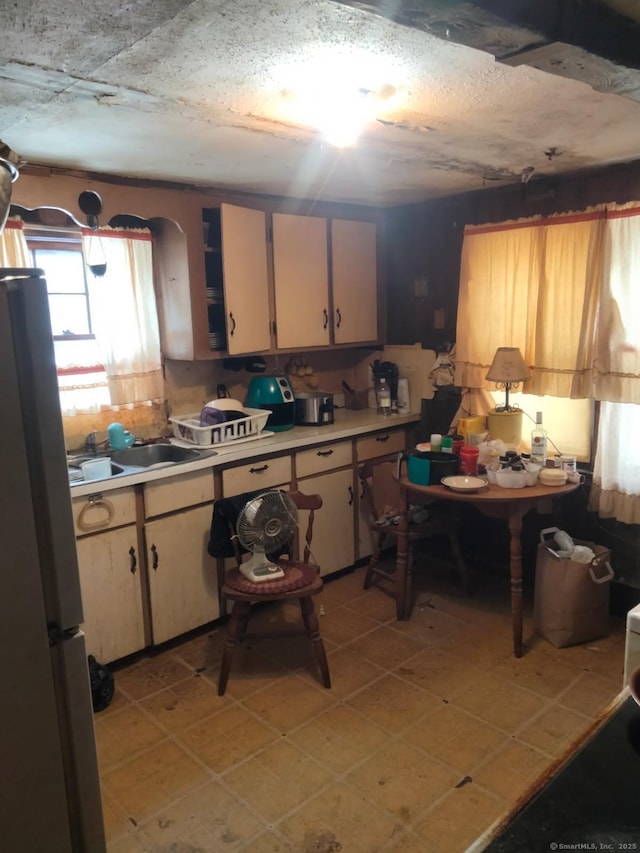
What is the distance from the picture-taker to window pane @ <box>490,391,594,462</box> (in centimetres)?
328

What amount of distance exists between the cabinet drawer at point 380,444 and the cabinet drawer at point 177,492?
1033 millimetres

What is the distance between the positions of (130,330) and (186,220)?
0.62m

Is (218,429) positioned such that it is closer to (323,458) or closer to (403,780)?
(323,458)

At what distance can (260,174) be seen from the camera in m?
2.89

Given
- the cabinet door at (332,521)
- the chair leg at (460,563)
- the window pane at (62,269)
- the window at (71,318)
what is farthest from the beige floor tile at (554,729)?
the window pane at (62,269)

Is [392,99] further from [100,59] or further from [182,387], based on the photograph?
[182,387]

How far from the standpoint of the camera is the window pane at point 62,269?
9.52 ft

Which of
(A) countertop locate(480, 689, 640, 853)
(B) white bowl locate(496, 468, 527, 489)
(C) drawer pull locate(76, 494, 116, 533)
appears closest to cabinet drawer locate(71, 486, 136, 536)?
(C) drawer pull locate(76, 494, 116, 533)

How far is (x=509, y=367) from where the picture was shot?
3219 millimetres

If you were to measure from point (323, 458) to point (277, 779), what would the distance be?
5.57 feet

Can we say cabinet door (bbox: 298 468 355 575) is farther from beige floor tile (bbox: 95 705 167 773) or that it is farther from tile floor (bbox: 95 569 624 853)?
beige floor tile (bbox: 95 705 167 773)

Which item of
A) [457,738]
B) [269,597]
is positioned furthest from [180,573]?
[457,738]

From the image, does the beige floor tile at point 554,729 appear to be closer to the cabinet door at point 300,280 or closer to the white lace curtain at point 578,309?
the white lace curtain at point 578,309

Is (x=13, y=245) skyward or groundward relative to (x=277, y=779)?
skyward
